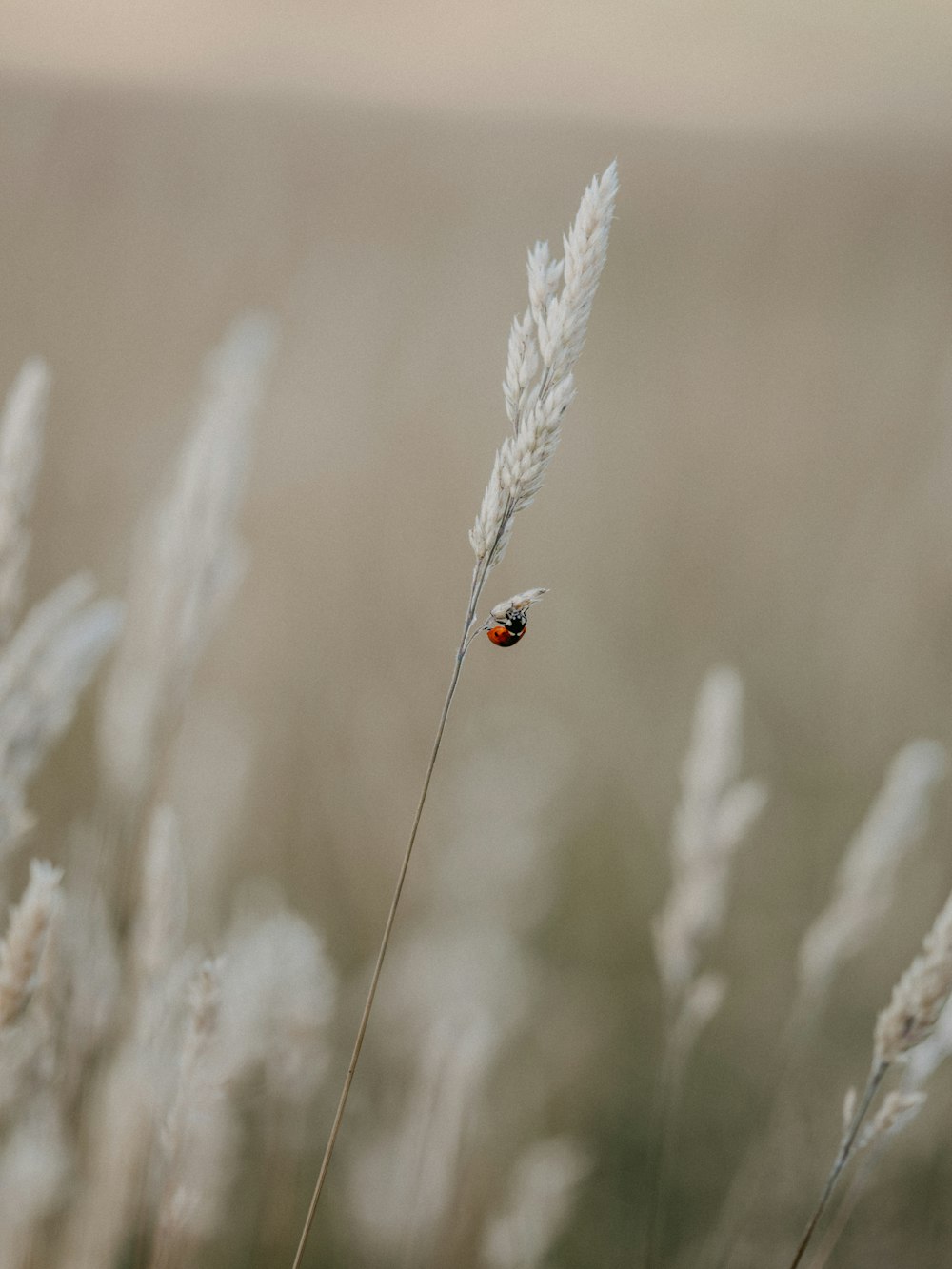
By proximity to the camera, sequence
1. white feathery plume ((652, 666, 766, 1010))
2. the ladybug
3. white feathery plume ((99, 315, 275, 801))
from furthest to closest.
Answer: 1. the ladybug
2. white feathery plume ((652, 666, 766, 1010))
3. white feathery plume ((99, 315, 275, 801))

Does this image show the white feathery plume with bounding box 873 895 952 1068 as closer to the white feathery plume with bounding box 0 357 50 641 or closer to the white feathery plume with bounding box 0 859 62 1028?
the white feathery plume with bounding box 0 859 62 1028

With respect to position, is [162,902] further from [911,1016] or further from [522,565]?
[522,565]

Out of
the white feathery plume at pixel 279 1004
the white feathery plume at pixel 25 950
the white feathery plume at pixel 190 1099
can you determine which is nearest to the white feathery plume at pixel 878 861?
the white feathery plume at pixel 279 1004

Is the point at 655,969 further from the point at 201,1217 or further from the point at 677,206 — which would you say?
the point at 677,206

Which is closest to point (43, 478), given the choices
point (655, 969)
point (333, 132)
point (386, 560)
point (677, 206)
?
point (386, 560)

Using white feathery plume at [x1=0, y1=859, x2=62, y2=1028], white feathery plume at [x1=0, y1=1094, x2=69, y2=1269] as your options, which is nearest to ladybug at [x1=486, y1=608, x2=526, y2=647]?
white feathery plume at [x1=0, y1=859, x2=62, y2=1028]

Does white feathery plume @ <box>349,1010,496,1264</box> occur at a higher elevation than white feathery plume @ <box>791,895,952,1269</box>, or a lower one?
lower
